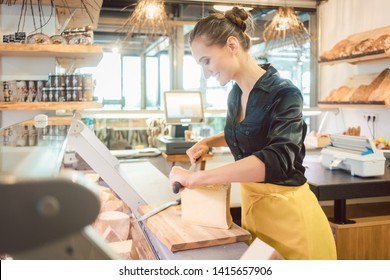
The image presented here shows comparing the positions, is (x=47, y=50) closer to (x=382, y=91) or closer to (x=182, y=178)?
(x=182, y=178)

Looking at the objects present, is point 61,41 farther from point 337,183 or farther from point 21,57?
point 337,183

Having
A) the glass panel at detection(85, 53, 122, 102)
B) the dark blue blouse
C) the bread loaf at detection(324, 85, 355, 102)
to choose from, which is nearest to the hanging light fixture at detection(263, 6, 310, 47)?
the bread loaf at detection(324, 85, 355, 102)

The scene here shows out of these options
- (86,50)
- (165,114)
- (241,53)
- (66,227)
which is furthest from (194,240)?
(165,114)

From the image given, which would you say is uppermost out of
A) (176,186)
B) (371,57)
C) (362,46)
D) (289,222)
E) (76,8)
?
(76,8)

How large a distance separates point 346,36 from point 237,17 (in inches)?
124

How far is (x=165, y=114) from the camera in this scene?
355 cm

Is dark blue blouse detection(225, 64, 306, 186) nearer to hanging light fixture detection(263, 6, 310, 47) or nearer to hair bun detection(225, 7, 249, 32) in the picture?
hair bun detection(225, 7, 249, 32)

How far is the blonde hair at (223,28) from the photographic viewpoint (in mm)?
1280

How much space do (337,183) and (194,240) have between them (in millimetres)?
1262

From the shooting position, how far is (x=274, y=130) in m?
1.17

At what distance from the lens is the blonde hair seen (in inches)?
50.4

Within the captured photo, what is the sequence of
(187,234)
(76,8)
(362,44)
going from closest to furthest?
(187,234) → (76,8) → (362,44)

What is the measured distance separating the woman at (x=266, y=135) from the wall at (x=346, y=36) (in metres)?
2.61

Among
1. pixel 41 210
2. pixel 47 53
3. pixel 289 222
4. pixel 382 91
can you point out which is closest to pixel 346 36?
pixel 382 91
